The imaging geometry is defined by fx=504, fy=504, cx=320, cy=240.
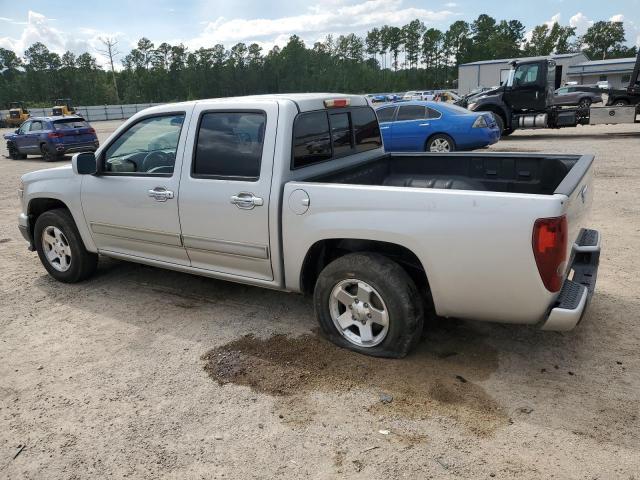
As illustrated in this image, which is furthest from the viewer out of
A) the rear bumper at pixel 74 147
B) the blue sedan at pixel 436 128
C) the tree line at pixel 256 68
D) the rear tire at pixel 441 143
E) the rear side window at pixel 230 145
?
the tree line at pixel 256 68

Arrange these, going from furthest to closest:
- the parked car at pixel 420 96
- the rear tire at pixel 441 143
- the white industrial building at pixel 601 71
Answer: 1. the white industrial building at pixel 601 71
2. the parked car at pixel 420 96
3. the rear tire at pixel 441 143

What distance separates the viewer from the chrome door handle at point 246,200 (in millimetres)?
3705

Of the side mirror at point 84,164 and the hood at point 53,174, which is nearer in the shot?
the side mirror at point 84,164

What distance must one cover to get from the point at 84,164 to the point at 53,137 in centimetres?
1577

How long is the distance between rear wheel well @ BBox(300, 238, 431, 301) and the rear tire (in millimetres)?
8976

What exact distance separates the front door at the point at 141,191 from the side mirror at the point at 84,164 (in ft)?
0.40

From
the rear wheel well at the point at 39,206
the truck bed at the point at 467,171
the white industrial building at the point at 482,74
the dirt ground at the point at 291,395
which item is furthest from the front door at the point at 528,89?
the white industrial building at the point at 482,74

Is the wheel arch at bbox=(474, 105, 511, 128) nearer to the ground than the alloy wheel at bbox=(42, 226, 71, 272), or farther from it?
farther from it

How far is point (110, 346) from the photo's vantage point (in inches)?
158

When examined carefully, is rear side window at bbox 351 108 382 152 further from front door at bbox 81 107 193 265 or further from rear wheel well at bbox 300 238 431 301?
front door at bbox 81 107 193 265

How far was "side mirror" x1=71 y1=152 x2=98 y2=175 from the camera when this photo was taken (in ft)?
14.8

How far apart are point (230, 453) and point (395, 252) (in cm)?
169

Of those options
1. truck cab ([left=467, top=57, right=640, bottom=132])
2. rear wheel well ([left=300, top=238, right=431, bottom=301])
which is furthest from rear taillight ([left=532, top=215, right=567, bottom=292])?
truck cab ([left=467, top=57, right=640, bottom=132])

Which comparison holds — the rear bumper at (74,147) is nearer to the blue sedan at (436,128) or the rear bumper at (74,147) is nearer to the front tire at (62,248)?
the blue sedan at (436,128)
